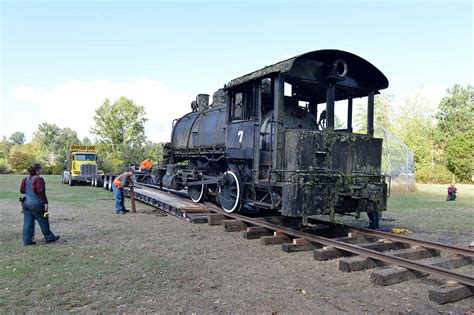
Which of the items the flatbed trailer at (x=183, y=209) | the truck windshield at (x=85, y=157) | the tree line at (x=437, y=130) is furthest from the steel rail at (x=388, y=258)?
the tree line at (x=437, y=130)

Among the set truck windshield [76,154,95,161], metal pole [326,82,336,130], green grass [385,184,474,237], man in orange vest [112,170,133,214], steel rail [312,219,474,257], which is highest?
metal pole [326,82,336,130]

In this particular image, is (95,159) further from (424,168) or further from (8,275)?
(424,168)

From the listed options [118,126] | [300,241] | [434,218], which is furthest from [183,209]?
[118,126]

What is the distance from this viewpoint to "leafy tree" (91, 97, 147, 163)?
52.3 m

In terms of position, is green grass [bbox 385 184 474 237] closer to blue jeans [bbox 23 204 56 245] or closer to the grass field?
the grass field

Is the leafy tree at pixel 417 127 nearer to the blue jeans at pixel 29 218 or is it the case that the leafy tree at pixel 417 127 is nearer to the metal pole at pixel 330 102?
the metal pole at pixel 330 102

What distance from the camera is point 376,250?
281 inches

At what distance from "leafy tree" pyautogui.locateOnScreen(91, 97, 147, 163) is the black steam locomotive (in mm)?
44063

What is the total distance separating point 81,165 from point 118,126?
2856cm

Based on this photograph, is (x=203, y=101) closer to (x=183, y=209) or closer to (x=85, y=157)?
(x=183, y=209)

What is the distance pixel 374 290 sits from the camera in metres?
5.18

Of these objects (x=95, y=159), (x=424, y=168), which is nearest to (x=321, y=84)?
(x=95, y=159)

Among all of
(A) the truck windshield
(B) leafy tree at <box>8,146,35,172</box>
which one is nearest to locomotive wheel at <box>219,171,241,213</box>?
(A) the truck windshield

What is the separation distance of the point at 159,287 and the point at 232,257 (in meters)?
1.90
